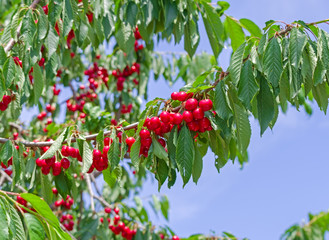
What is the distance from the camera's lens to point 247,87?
1834mm

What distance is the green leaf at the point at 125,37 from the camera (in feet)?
10.4

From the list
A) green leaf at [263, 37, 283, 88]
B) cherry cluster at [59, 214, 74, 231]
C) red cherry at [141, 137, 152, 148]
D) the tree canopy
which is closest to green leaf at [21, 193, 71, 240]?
the tree canopy

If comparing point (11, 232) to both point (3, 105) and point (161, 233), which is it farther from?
point (161, 233)

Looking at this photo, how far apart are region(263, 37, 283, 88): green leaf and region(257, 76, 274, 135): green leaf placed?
9cm

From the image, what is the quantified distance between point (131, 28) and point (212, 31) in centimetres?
54

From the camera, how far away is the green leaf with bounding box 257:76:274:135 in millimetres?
1867

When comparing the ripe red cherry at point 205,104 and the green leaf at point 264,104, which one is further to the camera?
the ripe red cherry at point 205,104

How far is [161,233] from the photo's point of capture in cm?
464

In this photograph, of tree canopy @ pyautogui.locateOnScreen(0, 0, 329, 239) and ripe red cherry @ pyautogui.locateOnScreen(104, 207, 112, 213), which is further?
ripe red cherry @ pyautogui.locateOnScreen(104, 207, 112, 213)

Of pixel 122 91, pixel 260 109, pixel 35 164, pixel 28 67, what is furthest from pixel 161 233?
pixel 260 109

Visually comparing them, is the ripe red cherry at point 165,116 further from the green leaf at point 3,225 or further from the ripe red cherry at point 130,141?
the green leaf at point 3,225

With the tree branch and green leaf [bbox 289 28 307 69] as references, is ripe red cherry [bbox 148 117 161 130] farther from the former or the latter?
the tree branch

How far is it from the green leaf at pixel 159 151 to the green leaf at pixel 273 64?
536mm

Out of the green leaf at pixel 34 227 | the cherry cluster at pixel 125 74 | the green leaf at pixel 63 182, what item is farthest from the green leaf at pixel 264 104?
the cherry cluster at pixel 125 74
